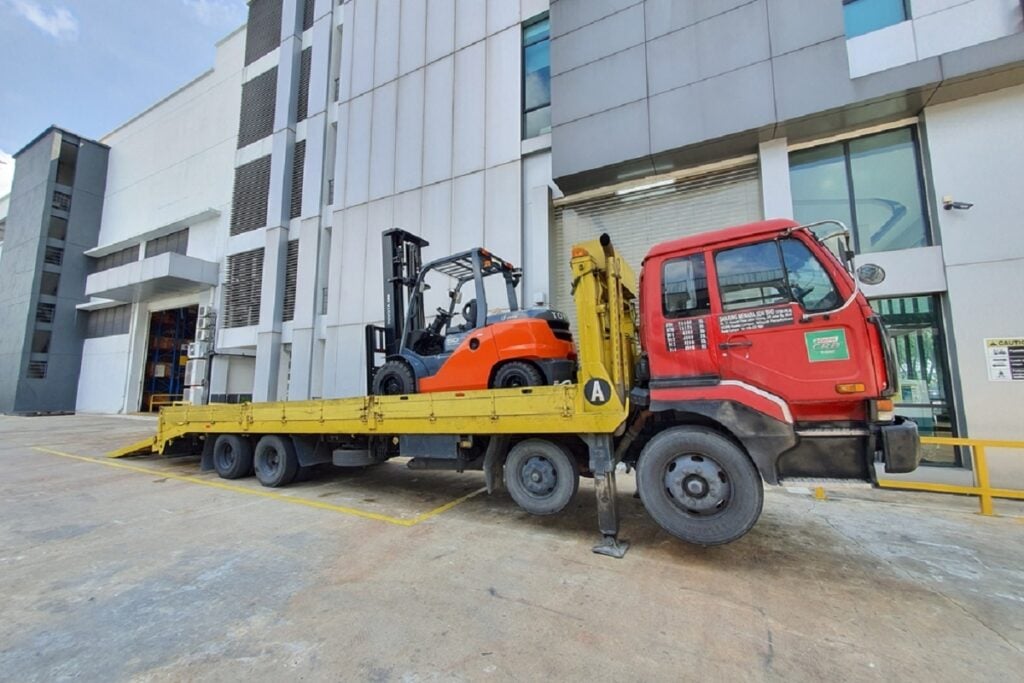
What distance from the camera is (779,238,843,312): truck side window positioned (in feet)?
11.1

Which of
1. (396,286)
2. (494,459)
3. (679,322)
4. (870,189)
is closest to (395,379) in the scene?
(396,286)

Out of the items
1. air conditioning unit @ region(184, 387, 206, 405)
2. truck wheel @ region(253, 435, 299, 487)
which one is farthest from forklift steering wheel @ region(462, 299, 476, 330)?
air conditioning unit @ region(184, 387, 206, 405)

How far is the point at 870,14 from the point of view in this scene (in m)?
7.77

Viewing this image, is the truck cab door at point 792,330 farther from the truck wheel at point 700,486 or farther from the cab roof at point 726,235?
the truck wheel at point 700,486

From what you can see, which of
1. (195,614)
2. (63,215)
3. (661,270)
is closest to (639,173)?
(661,270)

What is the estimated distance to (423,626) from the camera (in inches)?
109

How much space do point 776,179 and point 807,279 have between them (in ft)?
19.9

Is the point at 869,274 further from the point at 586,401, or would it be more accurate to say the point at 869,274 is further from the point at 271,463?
the point at 271,463

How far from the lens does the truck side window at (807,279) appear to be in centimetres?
337

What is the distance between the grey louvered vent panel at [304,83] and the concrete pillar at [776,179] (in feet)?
55.9

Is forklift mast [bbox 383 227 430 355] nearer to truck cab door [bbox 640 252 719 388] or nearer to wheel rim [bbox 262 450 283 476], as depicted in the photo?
wheel rim [bbox 262 450 283 476]

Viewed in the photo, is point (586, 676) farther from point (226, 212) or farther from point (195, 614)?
point (226, 212)

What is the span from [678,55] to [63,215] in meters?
34.3

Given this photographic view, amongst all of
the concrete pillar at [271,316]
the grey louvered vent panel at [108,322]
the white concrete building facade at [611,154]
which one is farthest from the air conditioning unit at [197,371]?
the grey louvered vent panel at [108,322]
